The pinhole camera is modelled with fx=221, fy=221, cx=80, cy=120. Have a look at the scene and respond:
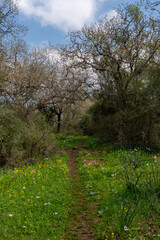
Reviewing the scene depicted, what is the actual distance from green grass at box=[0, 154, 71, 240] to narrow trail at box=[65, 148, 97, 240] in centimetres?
21

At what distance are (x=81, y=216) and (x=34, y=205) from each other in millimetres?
1392

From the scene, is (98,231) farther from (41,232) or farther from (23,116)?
(23,116)

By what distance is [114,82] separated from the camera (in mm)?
16859

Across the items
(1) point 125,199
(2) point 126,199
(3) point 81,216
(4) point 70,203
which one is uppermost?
(1) point 125,199

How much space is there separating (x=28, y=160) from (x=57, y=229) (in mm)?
6747

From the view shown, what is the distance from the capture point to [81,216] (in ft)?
20.6

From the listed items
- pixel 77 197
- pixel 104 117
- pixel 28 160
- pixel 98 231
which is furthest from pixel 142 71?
pixel 98 231

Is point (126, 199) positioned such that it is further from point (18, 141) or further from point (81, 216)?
point (18, 141)

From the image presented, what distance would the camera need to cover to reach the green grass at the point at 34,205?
5242 mm

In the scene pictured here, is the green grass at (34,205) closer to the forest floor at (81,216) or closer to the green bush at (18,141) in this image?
the forest floor at (81,216)

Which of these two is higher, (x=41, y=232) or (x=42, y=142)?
(x=42, y=142)

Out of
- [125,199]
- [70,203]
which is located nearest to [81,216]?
[70,203]

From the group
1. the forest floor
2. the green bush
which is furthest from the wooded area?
the forest floor

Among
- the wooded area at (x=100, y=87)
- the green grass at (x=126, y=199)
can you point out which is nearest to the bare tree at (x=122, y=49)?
the wooded area at (x=100, y=87)
